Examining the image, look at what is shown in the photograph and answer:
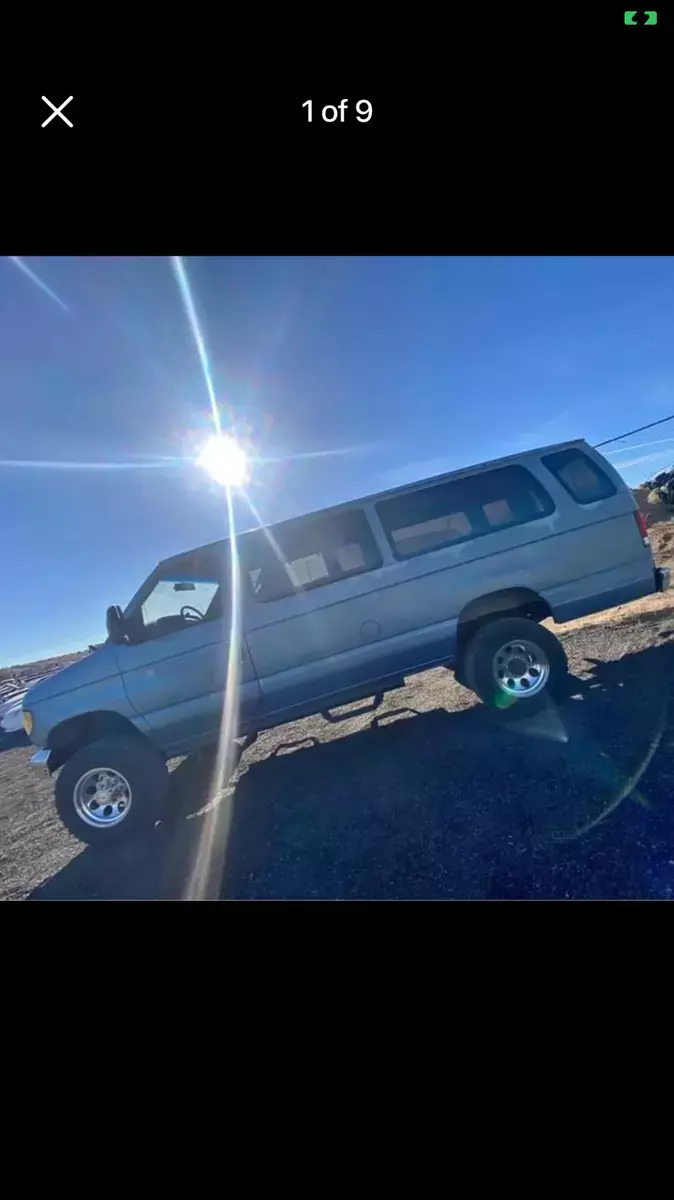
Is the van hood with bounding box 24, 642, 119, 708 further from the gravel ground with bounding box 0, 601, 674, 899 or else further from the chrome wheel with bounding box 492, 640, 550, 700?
the chrome wheel with bounding box 492, 640, 550, 700

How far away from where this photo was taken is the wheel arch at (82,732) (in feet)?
10.9

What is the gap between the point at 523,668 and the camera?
350 cm

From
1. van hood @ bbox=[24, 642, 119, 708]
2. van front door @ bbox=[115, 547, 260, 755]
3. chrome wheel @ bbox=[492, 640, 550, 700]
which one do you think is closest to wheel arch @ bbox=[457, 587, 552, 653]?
chrome wheel @ bbox=[492, 640, 550, 700]

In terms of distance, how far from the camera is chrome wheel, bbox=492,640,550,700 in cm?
347

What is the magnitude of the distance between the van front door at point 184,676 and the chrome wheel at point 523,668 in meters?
1.70

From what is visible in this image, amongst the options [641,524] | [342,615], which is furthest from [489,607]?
[641,524]

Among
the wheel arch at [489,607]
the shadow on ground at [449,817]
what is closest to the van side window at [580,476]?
the wheel arch at [489,607]

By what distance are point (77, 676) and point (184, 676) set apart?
0.70 meters

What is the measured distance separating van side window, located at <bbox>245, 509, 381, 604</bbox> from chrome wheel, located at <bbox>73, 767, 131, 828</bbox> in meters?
1.51
